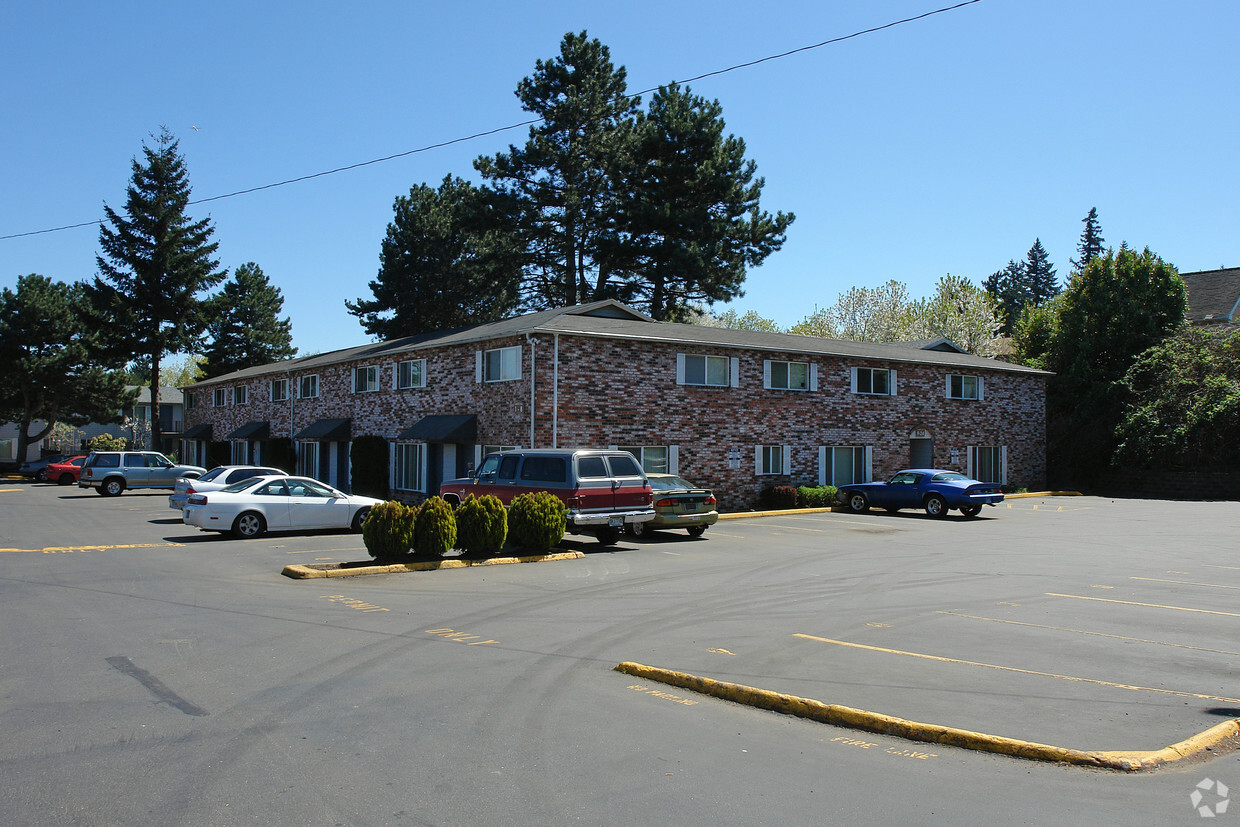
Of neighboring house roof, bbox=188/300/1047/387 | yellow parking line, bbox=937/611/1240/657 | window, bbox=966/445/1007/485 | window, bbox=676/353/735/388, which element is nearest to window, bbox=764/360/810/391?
neighboring house roof, bbox=188/300/1047/387

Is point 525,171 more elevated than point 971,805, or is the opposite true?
point 525,171

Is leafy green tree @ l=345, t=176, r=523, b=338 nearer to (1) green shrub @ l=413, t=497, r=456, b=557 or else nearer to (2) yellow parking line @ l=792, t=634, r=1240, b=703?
(1) green shrub @ l=413, t=497, r=456, b=557

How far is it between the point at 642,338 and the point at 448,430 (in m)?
6.48

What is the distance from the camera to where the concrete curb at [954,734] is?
6.03 m

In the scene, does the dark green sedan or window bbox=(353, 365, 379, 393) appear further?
window bbox=(353, 365, 379, 393)

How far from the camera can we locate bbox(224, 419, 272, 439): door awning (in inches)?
1681

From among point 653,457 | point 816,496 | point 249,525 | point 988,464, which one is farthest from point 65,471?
point 988,464

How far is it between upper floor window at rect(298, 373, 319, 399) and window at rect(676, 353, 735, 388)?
18359 millimetres

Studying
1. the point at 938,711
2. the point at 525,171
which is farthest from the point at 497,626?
the point at 525,171

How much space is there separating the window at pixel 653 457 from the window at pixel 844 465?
269 inches

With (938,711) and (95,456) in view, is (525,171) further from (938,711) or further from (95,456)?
(938,711)

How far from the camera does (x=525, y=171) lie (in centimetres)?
4856

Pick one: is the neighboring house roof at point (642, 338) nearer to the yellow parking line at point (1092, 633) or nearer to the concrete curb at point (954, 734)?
the yellow parking line at point (1092, 633)

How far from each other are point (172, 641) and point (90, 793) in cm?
446
